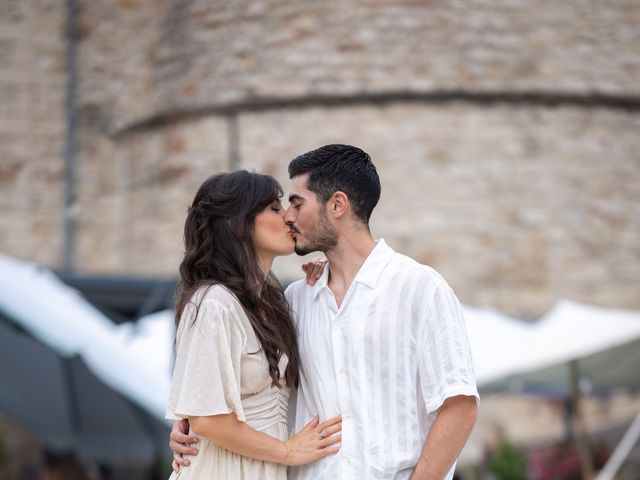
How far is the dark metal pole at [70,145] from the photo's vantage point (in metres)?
11.6

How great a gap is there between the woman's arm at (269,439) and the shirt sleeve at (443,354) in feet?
0.81

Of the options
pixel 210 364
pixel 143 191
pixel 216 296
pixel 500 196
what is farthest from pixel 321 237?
pixel 143 191

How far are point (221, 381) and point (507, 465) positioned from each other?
21.8 feet

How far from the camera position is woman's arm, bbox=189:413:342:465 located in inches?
95.8

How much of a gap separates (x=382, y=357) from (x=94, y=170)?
31.9 feet

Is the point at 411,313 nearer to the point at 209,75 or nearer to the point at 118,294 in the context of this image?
the point at 118,294

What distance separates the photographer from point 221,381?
242cm

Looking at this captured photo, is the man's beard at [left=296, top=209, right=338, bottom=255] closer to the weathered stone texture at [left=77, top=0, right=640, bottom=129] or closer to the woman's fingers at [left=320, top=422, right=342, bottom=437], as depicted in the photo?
the woman's fingers at [left=320, top=422, right=342, bottom=437]

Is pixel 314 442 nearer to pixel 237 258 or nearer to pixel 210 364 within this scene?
pixel 210 364

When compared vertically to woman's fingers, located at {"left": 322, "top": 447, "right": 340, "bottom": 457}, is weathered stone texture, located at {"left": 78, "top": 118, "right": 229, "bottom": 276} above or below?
below

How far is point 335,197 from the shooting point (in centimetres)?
254

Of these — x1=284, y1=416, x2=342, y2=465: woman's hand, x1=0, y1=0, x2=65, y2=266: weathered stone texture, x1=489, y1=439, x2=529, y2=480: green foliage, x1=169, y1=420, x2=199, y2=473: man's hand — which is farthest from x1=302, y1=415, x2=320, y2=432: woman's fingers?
x1=0, y1=0, x2=65, y2=266: weathered stone texture

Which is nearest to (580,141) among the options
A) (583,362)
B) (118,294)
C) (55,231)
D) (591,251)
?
(591,251)

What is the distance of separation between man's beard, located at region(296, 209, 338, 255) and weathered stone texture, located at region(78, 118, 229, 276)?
8.01 m
